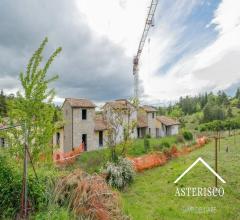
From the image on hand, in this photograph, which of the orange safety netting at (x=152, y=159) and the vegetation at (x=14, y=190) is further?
the orange safety netting at (x=152, y=159)

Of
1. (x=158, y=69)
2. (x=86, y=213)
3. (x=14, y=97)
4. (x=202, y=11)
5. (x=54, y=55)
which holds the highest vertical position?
(x=202, y=11)

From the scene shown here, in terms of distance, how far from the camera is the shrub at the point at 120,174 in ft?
33.4

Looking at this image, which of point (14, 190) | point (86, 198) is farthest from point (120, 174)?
point (14, 190)

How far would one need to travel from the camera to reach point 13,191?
15.6ft

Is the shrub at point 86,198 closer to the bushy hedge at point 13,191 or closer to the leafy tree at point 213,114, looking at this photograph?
the bushy hedge at point 13,191

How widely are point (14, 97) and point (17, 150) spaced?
1580 mm

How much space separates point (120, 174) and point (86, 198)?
5.66 m

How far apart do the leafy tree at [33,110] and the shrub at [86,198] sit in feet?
6.37

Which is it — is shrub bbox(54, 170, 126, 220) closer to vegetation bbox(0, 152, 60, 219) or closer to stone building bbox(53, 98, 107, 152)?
vegetation bbox(0, 152, 60, 219)

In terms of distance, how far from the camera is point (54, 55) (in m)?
7.27

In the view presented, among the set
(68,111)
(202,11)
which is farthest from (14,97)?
(68,111)

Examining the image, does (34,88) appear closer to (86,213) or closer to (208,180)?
(86,213)

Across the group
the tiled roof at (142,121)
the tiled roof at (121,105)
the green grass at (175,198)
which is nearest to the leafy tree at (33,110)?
the green grass at (175,198)

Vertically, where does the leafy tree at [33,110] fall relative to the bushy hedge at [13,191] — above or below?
above
